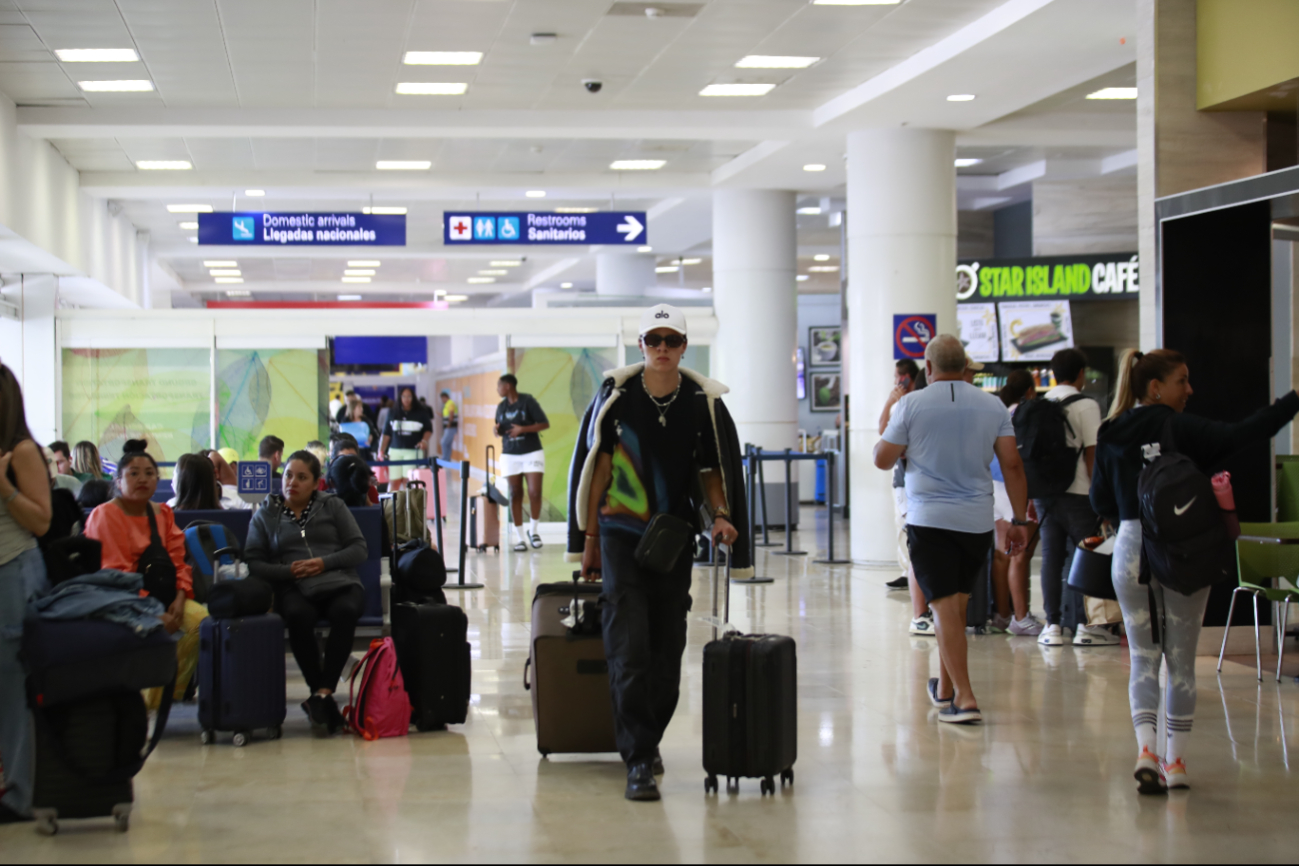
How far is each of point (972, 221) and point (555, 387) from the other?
6065mm

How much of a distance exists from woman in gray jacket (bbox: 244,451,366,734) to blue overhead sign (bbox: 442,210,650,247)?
828cm

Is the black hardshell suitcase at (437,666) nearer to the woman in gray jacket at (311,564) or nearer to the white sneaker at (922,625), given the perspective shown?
the woman in gray jacket at (311,564)

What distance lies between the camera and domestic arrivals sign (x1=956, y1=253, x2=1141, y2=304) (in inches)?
614

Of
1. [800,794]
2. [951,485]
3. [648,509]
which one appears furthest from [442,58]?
[800,794]

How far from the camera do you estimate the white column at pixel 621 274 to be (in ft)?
73.5

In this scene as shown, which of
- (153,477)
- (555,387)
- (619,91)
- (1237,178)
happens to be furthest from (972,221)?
(153,477)

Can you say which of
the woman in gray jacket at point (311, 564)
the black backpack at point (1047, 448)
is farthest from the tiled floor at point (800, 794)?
the black backpack at point (1047, 448)

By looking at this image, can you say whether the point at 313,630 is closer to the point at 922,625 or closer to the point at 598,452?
the point at 598,452

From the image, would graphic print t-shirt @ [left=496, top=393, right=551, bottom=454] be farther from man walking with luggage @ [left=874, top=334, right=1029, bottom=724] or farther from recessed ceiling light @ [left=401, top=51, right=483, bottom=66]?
man walking with luggage @ [left=874, top=334, right=1029, bottom=724]

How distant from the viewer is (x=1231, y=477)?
25.3 feet

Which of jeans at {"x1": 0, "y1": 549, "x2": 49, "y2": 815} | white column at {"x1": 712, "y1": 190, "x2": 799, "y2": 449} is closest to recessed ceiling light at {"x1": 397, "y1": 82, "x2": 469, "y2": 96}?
white column at {"x1": 712, "y1": 190, "x2": 799, "y2": 449}

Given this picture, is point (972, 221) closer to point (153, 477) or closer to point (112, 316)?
point (112, 316)

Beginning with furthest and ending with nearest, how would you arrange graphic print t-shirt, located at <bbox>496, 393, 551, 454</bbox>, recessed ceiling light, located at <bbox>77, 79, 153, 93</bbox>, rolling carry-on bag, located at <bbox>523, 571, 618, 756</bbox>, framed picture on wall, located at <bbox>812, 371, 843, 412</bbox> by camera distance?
framed picture on wall, located at <bbox>812, 371, 843, 412</bbox>
graphic print t-shirt, located at <bbox>496, 393, 551, 454</bbox>
recessed ceiling light, located at <bbox>77, 79, 153, 93</bbox>
rolling carry-on bag, located at <bbox>523, 571, 618, 756</bbox>

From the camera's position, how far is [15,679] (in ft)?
14.1
